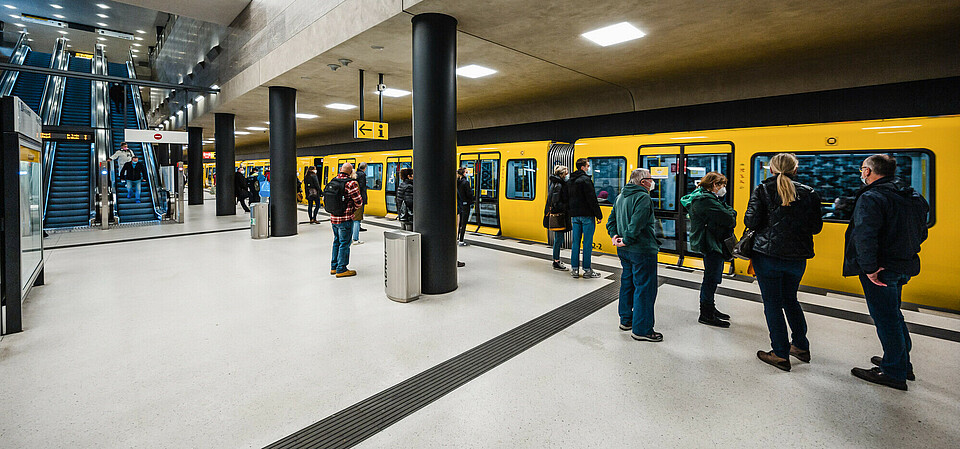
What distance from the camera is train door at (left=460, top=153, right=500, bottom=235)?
11094 millimetres

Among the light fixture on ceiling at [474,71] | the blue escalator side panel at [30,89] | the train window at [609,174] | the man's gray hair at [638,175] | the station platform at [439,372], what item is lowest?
the station platform at [439,372]

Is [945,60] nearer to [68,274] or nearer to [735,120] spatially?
[735,120]

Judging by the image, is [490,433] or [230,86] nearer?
[490,433]

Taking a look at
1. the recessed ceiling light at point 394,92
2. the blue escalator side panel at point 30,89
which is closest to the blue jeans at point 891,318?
the recessed ceiling light at point 394,92

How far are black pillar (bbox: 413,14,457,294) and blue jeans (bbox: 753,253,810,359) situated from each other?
365 cm

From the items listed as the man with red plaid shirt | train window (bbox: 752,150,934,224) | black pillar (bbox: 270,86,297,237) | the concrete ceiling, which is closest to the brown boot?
train window (bbox: 752,150,934,224)

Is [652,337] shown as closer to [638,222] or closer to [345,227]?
[638,222]

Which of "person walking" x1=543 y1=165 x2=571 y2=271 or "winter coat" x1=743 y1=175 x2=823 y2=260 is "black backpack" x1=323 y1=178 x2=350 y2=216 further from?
"winter coat" x1=743 y1=175 x2=823 y2=260

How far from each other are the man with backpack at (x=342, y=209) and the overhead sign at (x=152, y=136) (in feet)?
32.3

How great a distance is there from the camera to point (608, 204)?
8.76 m

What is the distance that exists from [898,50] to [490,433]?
29.8 ft

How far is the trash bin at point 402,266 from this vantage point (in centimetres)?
548

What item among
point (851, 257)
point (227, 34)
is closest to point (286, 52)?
point (227, 34)

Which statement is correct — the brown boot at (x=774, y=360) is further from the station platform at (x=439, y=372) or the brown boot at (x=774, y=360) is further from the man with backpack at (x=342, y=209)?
the man with backpack at (x=342, y=209)
